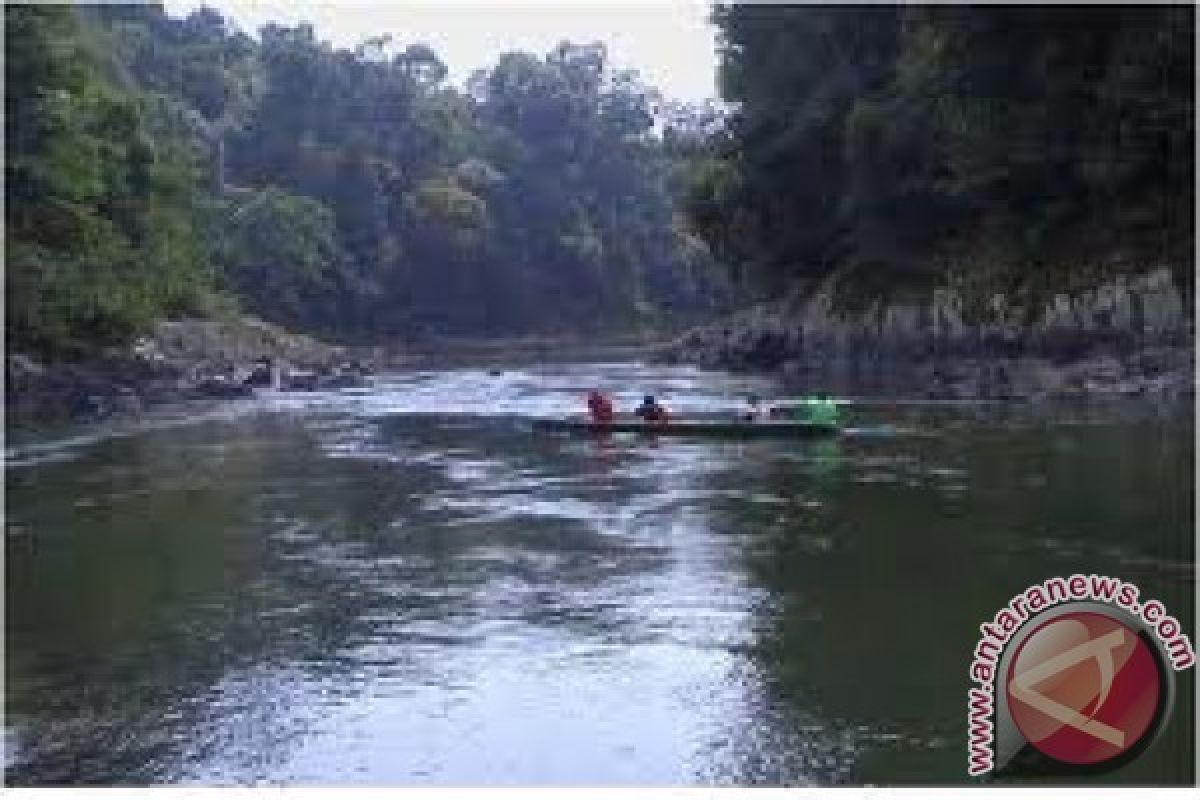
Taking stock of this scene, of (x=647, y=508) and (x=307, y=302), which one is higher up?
(x=307, y=302)

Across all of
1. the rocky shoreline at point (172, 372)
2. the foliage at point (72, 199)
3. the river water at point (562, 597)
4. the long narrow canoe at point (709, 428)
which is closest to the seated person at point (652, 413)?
the long narrow canoe at point (709, 428)

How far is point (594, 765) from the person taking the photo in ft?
30.7

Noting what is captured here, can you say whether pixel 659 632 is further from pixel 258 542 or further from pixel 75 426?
pixel 75 426

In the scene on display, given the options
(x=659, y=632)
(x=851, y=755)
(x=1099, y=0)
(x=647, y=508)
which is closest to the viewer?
(x=851, y=755)

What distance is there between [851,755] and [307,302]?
71.0m

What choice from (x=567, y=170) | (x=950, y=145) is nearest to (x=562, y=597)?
(x=950, y=145)

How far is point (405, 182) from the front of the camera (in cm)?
8788

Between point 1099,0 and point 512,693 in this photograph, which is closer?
point 512,693

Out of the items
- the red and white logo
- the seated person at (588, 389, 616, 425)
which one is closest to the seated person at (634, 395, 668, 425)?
the seated person at (588, 389, 616, 425)

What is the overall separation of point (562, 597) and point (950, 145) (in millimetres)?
21122

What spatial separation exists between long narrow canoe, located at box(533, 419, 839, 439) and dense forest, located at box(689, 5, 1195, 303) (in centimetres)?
748

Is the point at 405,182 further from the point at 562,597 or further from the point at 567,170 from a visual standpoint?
the point at 562,597

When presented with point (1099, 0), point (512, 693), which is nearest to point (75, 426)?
point (1099, 0)

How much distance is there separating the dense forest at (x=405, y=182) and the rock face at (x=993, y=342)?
38.6 feet
